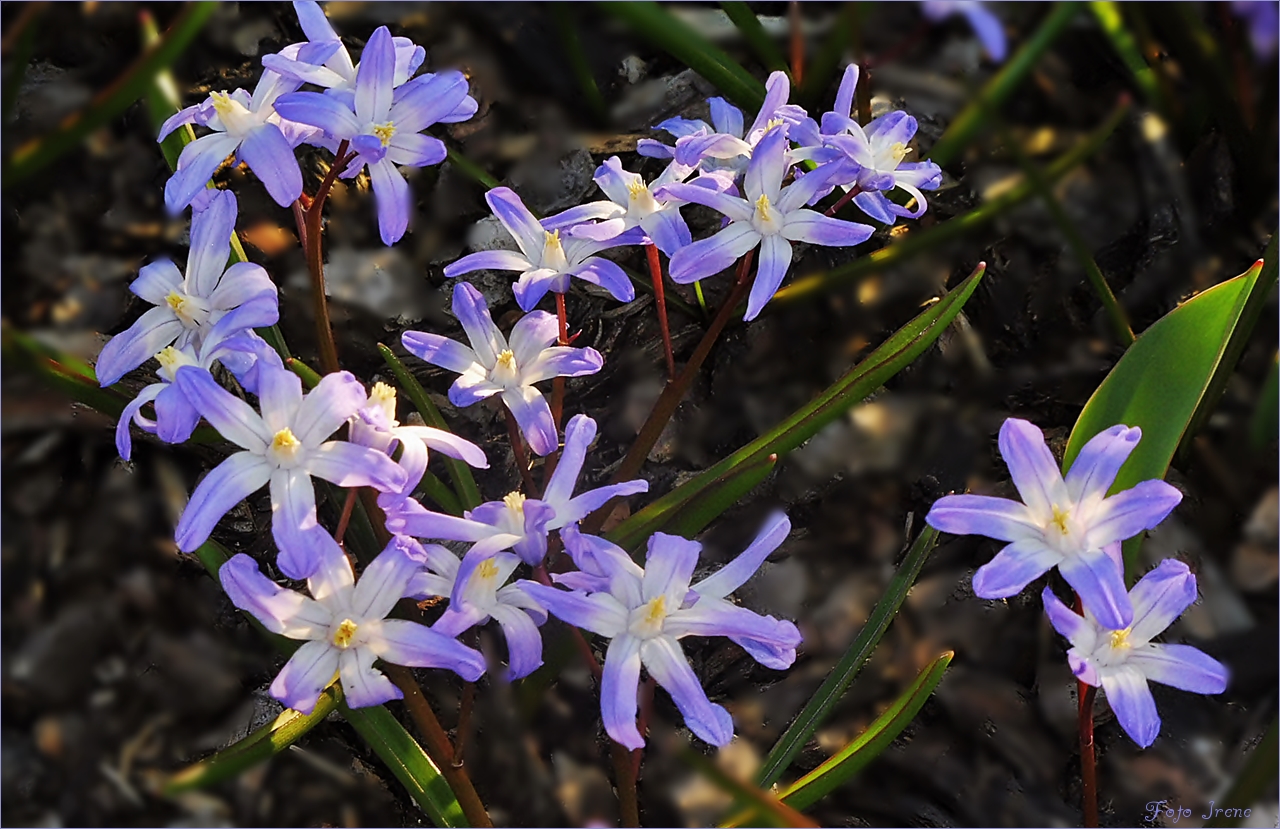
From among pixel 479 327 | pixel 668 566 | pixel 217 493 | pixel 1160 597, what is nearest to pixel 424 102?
pixel 479 327

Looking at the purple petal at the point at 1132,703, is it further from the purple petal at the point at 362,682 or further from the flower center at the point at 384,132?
the flower center at the point at 384,132

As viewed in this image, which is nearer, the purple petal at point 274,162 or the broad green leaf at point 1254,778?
the broad green leaf at point 1254,778

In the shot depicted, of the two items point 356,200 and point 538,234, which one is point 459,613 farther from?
point 356,200

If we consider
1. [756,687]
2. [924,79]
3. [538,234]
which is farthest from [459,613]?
[924,79]

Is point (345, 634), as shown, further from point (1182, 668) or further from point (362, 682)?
point (1182, 668)

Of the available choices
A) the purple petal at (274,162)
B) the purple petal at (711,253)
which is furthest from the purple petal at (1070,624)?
the purple petal at (274,162)

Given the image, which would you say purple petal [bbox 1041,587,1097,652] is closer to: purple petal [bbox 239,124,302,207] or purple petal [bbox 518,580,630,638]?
purple petal [bbox 518,580,630,638]
